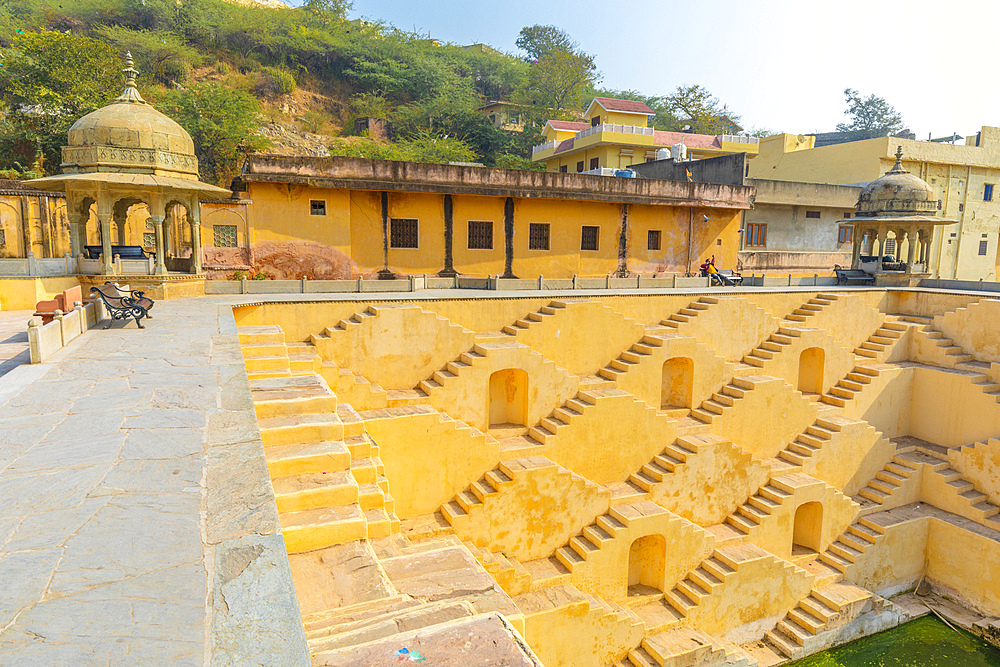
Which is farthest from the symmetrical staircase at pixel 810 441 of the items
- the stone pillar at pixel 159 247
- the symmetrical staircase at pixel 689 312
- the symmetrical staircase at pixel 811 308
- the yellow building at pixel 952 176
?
the yellow building at pixel 952 176

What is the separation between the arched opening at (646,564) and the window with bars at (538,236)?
1151cm

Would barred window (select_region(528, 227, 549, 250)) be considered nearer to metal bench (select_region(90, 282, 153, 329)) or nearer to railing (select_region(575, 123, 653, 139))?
metal bench (select_region(90, 282, 153, 329))

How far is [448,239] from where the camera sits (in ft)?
65.2

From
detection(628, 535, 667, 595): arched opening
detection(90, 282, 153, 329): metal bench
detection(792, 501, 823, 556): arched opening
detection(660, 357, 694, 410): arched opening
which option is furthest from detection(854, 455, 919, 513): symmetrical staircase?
detection(90, 282, 153, 329): metal bench

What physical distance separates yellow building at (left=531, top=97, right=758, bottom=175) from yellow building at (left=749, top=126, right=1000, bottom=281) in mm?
6342

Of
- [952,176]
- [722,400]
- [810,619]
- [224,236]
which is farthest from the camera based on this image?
[952,176]

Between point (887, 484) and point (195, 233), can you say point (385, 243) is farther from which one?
point (887, 484)

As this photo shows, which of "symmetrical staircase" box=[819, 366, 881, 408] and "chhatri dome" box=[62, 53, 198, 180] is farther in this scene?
"symmetrical staircase" box=[819, 366, 881, 408]

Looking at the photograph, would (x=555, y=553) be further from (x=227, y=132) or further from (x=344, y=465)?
(x=227, y=132)

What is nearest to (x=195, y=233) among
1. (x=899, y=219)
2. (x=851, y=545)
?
(x=851, y=545)

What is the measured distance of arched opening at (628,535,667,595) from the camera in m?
12.1

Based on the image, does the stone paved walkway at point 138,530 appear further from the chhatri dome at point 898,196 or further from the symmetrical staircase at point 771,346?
the chhatri dome at point 898,196

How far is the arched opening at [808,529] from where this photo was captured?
14.5 m

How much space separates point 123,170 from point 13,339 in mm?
5402
